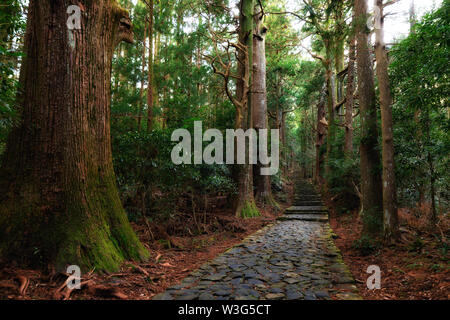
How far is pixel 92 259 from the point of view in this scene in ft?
10.7

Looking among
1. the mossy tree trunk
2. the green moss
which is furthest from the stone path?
the mossy tree trunk

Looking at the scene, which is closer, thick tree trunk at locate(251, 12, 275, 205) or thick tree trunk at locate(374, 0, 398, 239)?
thick tree trunk at locate(374, 0, 398, 239)

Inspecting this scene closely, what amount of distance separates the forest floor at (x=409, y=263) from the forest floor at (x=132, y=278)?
270cm

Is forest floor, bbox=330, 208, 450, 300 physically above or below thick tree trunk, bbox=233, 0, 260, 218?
below

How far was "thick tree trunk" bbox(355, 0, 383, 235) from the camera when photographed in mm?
5442

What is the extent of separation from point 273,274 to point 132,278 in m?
2.03

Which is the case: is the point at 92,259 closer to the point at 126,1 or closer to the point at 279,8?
the point at 126,1

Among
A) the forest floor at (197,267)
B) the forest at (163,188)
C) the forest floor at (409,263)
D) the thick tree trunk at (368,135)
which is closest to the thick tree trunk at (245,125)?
the forest at (163,188)

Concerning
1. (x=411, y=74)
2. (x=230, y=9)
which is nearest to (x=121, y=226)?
(x=411, y=74)

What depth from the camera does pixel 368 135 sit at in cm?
566

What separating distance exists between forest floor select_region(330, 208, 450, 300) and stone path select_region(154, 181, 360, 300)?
32cm

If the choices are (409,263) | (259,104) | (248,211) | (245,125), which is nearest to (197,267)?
(409,263)

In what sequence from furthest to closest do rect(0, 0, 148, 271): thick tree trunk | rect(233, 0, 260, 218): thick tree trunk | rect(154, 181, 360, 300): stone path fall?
rect(233, 0, 260, 218): thick tree trunk, rect(0, 0, 148, 271): thick tree trunk, rect(154, 181, 360, 300): stone path

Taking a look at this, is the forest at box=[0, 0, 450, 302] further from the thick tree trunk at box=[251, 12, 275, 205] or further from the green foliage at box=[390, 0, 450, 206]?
the thick tree trunk at box=[251, 12, 275, 205]
